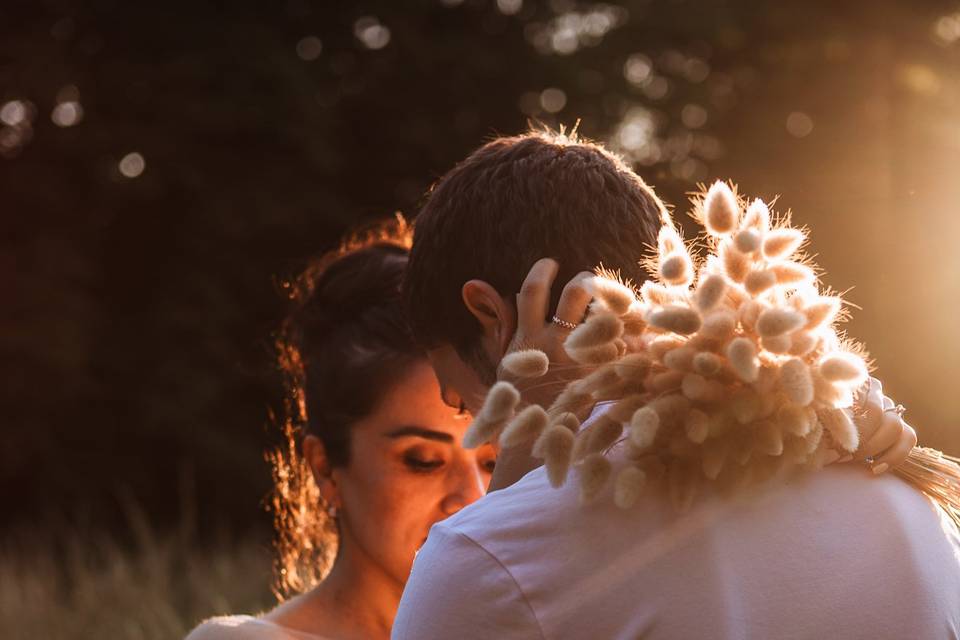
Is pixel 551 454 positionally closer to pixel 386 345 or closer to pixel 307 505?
pixel 386 345

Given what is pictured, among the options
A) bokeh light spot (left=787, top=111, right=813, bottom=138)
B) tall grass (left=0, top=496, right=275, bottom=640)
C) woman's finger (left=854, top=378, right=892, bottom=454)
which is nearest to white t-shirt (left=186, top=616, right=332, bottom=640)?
woman's finger (left=854, top=378, right=892, bottom=454)

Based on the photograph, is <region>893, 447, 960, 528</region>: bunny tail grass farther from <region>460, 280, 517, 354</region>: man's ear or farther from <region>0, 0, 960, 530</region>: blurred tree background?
<region>0, 0, 960, 530</region>: blurred tree background

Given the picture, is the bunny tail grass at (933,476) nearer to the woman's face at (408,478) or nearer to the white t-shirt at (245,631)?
the woman's face at (408,478)

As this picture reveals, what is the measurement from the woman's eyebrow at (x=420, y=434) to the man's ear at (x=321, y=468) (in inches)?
9.7

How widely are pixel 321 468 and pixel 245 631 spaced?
22.2 inches

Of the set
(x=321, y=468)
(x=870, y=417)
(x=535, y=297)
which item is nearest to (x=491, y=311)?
(x=535, y=297)

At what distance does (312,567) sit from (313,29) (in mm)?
9124

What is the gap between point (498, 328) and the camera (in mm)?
1873

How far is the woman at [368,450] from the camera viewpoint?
3.03 m

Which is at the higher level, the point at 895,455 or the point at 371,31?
the point at 371,31

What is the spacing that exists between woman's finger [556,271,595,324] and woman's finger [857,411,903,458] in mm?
443

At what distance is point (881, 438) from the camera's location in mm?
1597

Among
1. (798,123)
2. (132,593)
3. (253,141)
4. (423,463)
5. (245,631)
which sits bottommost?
(132,593)

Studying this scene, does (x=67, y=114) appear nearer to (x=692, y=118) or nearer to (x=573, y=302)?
(x=692, y=118)
